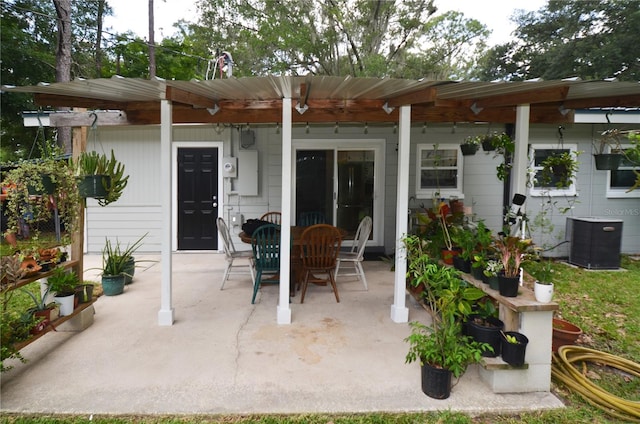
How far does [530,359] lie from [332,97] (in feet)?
8.56

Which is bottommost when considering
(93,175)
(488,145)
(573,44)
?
(93,175)

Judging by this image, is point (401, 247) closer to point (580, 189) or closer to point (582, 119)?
point (582, 119)

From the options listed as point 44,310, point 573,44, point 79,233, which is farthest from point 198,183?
point 573,44

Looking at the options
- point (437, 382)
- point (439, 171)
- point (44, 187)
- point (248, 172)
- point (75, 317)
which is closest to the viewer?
point (437, 382)

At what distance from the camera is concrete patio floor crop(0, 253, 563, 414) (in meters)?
2.15

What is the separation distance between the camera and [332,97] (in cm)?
354

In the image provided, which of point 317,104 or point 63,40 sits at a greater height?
point 63,40

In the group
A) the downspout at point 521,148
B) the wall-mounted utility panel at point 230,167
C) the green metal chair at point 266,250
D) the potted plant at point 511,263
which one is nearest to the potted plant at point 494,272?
the potted plant at point 511,263

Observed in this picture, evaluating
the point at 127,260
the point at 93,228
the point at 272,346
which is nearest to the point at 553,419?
the point at 272,346

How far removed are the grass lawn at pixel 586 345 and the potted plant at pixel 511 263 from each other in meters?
0.13

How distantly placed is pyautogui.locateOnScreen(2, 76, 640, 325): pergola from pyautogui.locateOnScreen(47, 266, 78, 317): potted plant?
67 centimetres

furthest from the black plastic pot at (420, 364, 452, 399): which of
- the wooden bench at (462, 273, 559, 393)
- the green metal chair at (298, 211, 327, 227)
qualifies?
the green metal chair at (298, 211, 327, 227)

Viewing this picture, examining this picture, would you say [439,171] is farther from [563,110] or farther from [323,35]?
[323,35]

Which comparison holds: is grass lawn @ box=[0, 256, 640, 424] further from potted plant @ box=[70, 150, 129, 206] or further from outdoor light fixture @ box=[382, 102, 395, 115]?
outdoor light fixture @ box=[382, 102, 395, 115]
